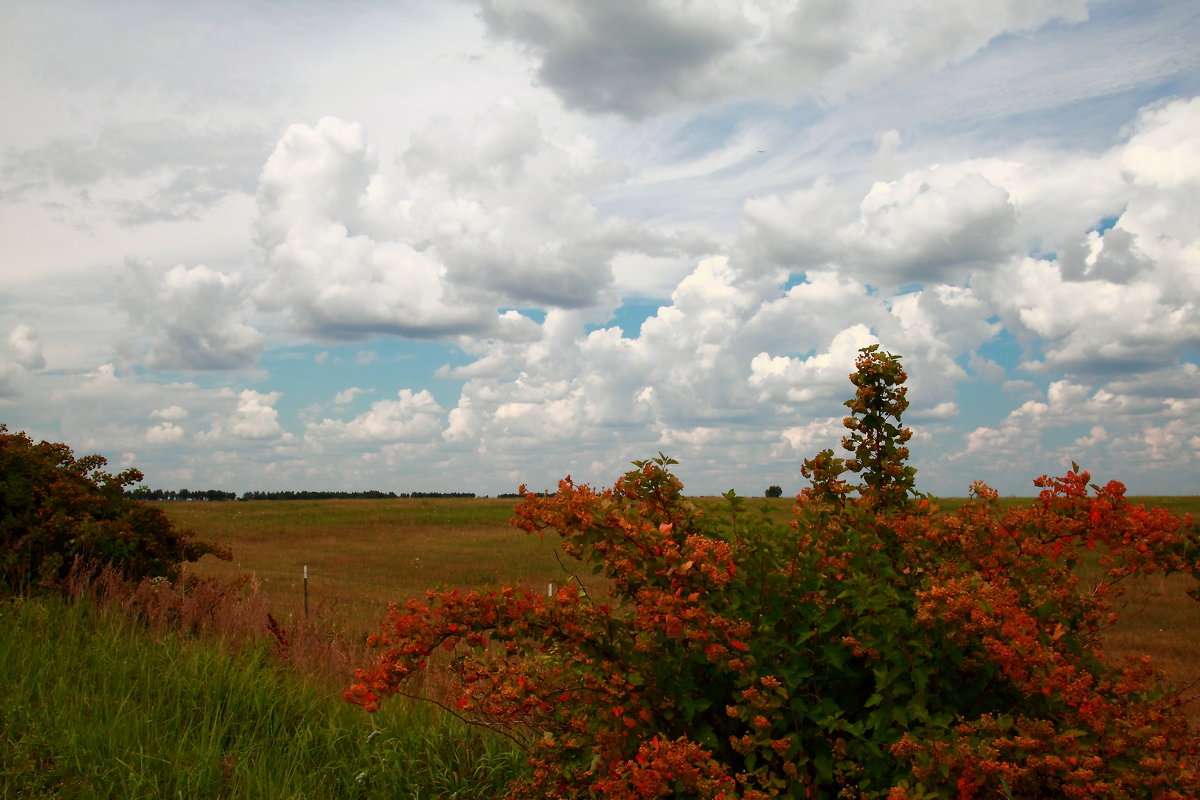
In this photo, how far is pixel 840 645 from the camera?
12.0 feet

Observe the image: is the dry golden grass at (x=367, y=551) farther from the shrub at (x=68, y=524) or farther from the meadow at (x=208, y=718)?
the shrub at (x=68, y=524)

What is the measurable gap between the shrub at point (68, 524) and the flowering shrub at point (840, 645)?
20.2 feet

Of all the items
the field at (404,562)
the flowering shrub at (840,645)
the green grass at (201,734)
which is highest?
the flowering shrub at (840,645)

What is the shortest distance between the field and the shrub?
589mm

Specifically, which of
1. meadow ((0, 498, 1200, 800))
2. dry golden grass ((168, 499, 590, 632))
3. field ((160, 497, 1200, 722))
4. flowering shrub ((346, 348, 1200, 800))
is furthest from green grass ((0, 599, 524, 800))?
dry golden grass ((168, 499, 590, 632))

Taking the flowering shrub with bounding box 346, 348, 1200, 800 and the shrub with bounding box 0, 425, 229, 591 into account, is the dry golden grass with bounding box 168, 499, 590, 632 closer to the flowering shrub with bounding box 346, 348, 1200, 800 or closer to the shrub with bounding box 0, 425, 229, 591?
the flowering shrub with bounding box 346, 348, 1200, 800

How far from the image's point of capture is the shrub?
28.7 ft

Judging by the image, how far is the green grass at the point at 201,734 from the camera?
497 centimetres

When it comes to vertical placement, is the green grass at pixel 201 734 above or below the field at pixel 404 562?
above

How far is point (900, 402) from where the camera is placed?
13.9 feet

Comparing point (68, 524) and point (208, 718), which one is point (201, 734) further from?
point (68, 524)

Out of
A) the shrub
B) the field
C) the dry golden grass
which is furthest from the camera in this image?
the dry golden grass

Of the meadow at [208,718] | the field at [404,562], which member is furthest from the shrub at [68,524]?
the meadow at [208,718]

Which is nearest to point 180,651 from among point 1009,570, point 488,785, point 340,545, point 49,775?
point 49,775
